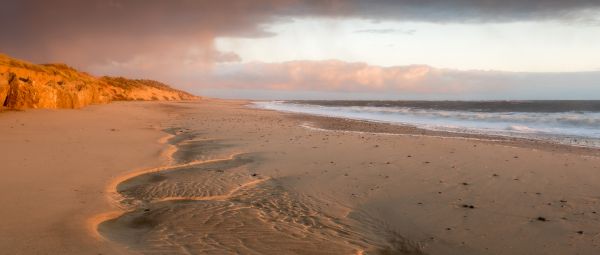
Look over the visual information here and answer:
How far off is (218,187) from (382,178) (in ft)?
10.1

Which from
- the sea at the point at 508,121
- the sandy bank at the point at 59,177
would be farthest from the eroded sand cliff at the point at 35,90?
the sea at the point at 508,121

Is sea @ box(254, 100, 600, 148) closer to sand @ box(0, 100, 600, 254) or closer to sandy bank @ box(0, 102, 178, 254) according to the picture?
sand @ box(0, 100, 600, 254)

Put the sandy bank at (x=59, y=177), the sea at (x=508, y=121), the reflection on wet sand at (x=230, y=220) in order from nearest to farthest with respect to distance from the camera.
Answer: the sandy bank at (x=59, y=177)
the reflection on wet sand at (x=230, y=220)
the sea at (x=508, y=121)

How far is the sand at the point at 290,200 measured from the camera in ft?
15.5

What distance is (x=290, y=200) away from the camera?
665 cm

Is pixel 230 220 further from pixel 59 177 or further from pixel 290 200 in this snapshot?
pixel 59 177

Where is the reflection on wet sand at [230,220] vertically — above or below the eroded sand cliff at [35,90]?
below

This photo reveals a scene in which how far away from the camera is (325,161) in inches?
394

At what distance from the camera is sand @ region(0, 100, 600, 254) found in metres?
4.73

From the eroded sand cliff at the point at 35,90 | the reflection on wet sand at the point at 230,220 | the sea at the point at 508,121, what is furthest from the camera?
the eroded sand cliff at the point at 35,90

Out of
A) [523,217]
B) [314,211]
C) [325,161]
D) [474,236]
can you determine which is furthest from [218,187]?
[523,217]

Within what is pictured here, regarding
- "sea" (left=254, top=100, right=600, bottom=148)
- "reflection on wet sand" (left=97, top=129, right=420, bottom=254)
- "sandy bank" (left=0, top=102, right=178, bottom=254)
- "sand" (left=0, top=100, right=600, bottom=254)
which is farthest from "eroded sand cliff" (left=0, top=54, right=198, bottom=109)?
"sea" (left=254, top=100, right=600, bottom=148)

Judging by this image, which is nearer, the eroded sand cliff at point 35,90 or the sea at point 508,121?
the sea at point 508,121

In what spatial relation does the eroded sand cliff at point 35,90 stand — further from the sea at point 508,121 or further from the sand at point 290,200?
the sea at point 508,121
